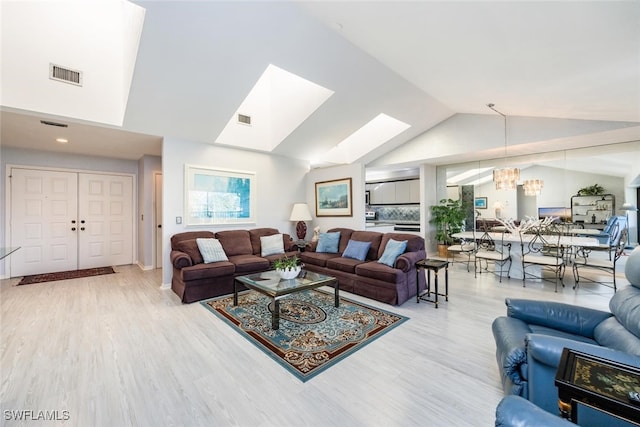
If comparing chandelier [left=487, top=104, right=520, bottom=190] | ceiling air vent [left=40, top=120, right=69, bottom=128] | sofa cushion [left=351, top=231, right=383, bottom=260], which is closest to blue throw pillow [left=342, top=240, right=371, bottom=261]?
sofa cushion [left=351, top=231, right=383, bottom=260]

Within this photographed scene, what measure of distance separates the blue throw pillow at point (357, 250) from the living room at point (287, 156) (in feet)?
3.88

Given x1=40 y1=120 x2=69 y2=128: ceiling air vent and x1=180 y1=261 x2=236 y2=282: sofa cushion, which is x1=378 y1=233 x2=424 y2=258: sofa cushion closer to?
x1=180 y1=261 x2=236 y2=282: sofa cushion

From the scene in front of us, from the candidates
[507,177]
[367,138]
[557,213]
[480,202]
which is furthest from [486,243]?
[367,138]

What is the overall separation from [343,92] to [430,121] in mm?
2460

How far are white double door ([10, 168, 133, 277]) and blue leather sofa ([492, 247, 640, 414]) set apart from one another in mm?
7318

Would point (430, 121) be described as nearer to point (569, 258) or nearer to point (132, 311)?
point (569, 258)

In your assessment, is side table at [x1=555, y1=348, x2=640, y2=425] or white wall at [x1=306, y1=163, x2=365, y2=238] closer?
side table at [x1=555, y1=348, x2=640, y2=425]

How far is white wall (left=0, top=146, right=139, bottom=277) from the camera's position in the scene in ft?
16.0

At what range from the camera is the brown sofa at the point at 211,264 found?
372 cm

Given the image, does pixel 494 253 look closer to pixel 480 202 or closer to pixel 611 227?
pixel 480 202

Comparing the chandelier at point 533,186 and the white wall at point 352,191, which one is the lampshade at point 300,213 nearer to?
the white wall at point 352,191

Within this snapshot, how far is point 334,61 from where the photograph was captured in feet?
11.0

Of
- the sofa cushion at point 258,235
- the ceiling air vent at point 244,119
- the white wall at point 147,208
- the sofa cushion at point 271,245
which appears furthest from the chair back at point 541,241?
the white wall at point 147,208

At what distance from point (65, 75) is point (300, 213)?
164 inches
